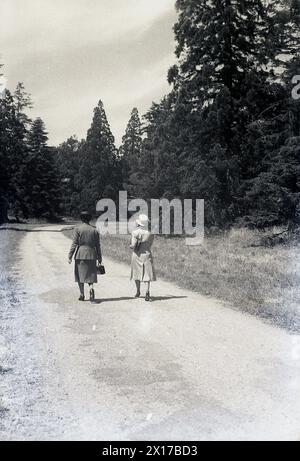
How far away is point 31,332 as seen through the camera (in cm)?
815

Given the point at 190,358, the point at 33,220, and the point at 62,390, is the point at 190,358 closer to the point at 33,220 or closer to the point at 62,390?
the point at 62,390

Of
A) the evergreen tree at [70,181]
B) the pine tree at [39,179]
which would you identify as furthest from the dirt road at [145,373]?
the evergreen tree at [70,181]

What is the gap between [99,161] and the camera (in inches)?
3007

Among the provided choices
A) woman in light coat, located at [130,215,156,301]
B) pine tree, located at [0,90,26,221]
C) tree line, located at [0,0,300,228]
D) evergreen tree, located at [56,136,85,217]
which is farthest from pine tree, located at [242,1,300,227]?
evergreen tree, located at [56,136,85,217]

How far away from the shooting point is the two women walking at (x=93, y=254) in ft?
35.0

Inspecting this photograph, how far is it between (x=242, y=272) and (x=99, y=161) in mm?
63459

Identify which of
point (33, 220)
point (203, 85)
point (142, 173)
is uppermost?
point (203, 85)

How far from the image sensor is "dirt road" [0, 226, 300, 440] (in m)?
4.54

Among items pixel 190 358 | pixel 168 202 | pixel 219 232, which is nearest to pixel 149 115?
pixel 168 202

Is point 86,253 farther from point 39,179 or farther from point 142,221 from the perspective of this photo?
point 39,179

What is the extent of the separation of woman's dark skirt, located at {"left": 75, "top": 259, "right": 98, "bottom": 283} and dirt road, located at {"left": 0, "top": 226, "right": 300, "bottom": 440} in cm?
59

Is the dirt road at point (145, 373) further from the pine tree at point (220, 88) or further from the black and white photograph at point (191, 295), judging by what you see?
the pine tree at point (220, 88)
